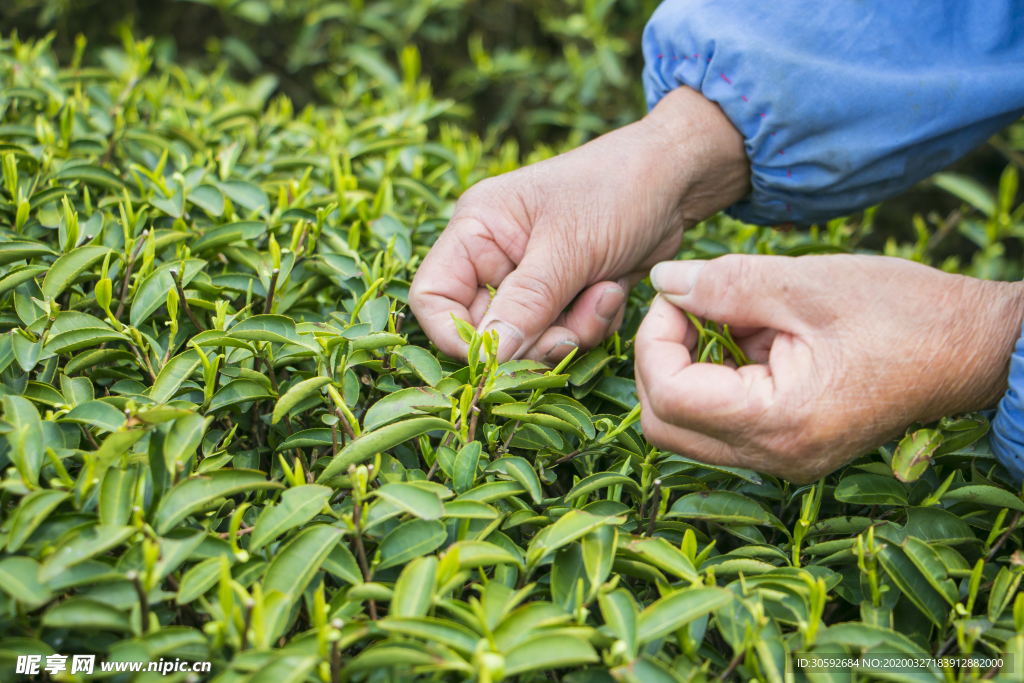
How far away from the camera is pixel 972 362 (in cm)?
107

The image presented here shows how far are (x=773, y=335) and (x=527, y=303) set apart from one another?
46cm

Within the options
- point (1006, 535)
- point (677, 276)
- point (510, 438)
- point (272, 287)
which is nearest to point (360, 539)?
point (510, 438)

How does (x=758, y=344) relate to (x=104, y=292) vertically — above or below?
below

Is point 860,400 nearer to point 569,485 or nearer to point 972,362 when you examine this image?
point 972,362

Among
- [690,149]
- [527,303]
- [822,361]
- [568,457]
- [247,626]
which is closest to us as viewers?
[247,626]

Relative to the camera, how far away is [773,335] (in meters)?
1.25

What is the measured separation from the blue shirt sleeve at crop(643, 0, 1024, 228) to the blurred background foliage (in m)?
1.06

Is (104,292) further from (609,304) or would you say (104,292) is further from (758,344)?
(758,344)

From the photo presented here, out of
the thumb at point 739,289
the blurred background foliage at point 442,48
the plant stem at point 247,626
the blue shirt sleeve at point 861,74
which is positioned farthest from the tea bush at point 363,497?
the blurred background foliage at point 442,48

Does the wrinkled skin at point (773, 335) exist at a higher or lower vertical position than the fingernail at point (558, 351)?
higher

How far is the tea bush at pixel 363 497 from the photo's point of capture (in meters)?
0.81

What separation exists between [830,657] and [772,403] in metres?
0.34

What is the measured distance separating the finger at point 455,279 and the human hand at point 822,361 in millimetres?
365

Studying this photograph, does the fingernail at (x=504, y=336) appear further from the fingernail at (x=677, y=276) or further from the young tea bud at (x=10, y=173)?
the young tea bud at (x=10, y=173)
